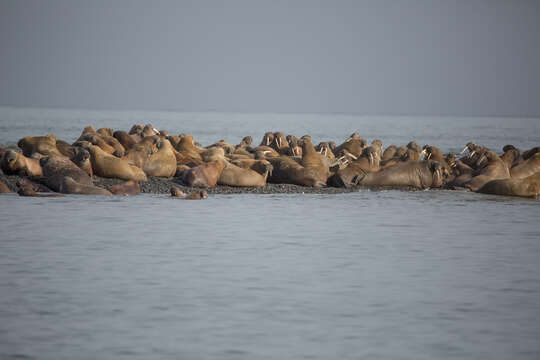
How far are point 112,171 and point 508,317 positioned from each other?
12.2m

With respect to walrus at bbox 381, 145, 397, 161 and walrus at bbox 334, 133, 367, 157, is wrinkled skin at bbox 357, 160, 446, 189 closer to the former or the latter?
walrus at bbox 334, 133, 367, 157

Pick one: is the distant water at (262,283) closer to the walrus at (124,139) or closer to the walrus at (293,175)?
the walrus at (293,175)

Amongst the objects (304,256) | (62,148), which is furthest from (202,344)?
(62,148)

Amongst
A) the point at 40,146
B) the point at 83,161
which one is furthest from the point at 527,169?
the point at 40,146

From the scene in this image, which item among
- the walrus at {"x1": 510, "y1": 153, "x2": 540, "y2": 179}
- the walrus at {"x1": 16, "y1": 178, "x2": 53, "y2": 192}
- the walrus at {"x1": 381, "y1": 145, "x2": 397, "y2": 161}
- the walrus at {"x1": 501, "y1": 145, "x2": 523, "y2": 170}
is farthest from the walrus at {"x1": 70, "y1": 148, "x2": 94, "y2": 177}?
the walrus at {"x1": 501, "y1": 145, "x2": 523, "y2": 170}

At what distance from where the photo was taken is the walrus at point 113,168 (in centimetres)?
1866

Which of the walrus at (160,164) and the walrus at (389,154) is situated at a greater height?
the walrus at (160,164)

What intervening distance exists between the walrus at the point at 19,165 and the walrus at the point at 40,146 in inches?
91.8

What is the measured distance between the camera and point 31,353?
6.70 metres

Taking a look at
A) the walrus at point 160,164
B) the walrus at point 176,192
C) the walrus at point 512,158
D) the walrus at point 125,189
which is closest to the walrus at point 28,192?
the walrus at point 125,189

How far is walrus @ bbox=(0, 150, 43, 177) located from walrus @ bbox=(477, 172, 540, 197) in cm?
1038

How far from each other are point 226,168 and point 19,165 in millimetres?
4572

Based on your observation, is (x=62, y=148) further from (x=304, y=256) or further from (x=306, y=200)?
(x=304, y=256)

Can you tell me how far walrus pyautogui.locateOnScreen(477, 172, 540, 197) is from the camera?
19453 mm
